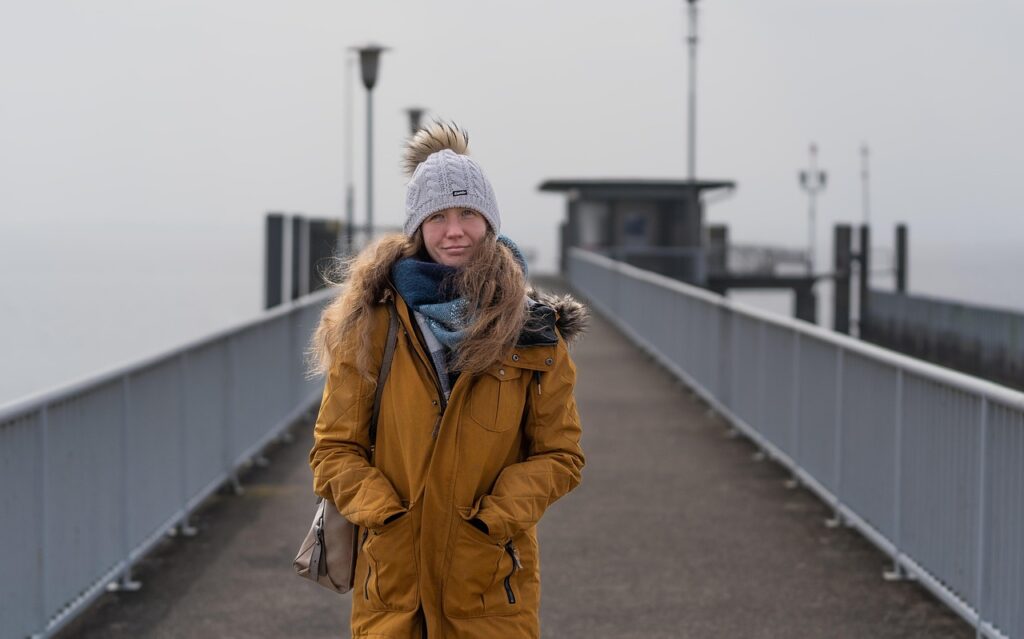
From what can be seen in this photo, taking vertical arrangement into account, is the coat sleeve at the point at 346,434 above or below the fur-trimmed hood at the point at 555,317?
below

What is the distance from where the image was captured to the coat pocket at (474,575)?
3.71 m

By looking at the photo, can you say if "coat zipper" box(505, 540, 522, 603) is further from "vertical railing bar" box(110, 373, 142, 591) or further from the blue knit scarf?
"vertical railing bar" box(110, 373, 142, 591)

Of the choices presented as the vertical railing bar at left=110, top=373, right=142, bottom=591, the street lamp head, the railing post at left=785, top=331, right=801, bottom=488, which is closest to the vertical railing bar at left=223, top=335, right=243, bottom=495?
the vertical railing bar at left=110, top=373, right=142, bottom=591

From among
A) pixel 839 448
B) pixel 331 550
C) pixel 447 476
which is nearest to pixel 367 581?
pixel 331 550

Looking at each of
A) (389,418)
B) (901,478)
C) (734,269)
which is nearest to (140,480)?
(901,478)

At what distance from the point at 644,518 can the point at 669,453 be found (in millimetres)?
2589

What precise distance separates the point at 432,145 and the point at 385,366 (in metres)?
0.62

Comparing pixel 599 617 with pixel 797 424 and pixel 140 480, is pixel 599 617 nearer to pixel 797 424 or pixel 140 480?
pixel 140 480

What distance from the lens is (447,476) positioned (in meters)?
3.71

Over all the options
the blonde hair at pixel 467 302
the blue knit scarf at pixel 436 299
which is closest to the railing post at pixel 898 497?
the blonde hair at pixel 467 302

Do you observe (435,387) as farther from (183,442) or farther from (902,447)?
(183,442)

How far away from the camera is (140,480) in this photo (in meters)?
7.64

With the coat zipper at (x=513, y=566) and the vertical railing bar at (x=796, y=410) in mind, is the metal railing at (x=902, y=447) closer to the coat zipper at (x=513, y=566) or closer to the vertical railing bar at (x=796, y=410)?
the vertical railing bar at (x=796, y=410)

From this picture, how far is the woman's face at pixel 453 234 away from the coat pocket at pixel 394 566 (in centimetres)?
63
